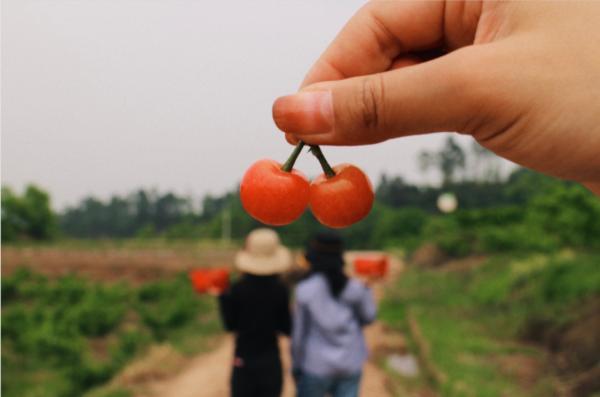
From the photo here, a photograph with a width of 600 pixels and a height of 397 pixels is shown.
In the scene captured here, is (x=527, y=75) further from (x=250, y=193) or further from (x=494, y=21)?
(x=250, y=193)

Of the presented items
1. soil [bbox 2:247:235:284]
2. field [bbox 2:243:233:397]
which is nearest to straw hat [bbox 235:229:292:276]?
field [bbox 2:243:233:397]

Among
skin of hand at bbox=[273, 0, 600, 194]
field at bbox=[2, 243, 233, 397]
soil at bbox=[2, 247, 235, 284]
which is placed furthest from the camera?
soil at bbox=[2, 247, 235, 284]

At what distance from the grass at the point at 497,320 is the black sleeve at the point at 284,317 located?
89.8 inches

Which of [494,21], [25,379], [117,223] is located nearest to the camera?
[494,21]

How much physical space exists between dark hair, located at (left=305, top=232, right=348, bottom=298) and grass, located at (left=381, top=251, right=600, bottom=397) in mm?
2377

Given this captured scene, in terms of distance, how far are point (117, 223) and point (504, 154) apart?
72304 mm

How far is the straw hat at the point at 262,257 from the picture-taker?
373 cm

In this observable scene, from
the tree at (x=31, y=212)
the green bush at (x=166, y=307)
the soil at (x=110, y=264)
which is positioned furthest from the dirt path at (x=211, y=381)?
the tree at (x=31, y=212)

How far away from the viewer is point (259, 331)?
3658 mm

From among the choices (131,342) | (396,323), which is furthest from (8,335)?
(396,323)

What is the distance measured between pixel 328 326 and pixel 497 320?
5.94 meters

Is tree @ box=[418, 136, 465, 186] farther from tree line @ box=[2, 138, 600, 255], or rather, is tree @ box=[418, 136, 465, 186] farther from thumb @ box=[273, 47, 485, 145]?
thumb @ box=[273, 47, 485, 145]

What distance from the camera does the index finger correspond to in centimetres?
150

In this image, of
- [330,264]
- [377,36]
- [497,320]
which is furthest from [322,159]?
[497,320]
